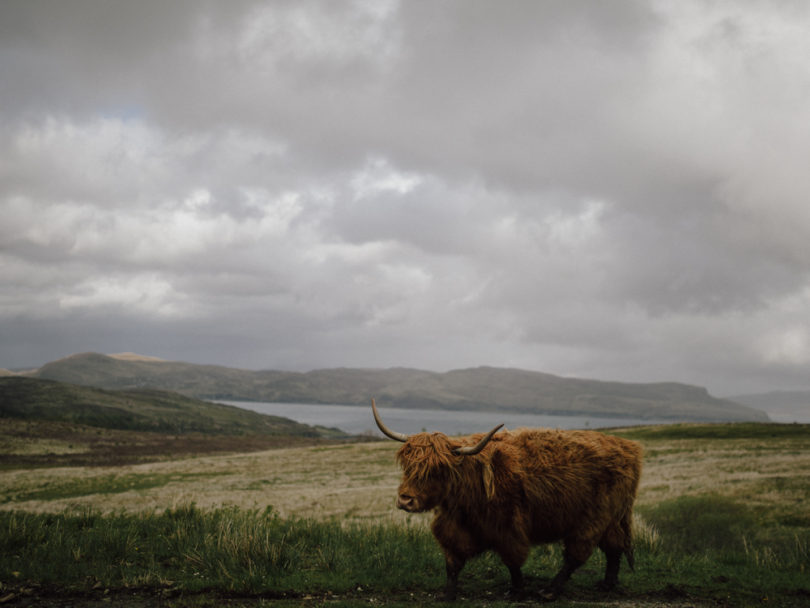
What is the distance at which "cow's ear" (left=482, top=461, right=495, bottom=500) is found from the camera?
23.5ft

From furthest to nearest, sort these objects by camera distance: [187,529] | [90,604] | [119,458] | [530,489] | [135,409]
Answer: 1. [135,409]
2. [119,458]
3. [187,529]
4. [530,489]
5. [90,604]

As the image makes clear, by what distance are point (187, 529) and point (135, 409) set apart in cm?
16069

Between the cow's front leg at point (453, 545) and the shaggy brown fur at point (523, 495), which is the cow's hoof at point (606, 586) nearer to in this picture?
the shaggy brown fur at point (523, 495)

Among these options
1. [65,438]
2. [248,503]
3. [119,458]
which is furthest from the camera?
[65,438]

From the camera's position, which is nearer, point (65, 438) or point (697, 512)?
point (697, 512)

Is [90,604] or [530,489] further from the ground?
[530,489]

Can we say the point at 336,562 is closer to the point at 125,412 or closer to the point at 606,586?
the point at 606,586

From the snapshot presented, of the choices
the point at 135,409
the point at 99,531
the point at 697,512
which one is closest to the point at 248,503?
the point at 99,531

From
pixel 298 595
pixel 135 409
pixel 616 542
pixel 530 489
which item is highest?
pixel 530 489

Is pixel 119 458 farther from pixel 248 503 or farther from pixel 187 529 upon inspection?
pixel 187 529

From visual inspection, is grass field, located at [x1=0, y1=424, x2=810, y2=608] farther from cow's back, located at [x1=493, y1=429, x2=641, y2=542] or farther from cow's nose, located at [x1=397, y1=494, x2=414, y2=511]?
cow's nose, located at [x1=397, y1=494, x2=414, y2=511]

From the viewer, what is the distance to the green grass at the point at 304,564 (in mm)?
7750

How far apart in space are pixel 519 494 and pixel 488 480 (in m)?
0.56

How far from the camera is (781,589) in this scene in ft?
27.3
